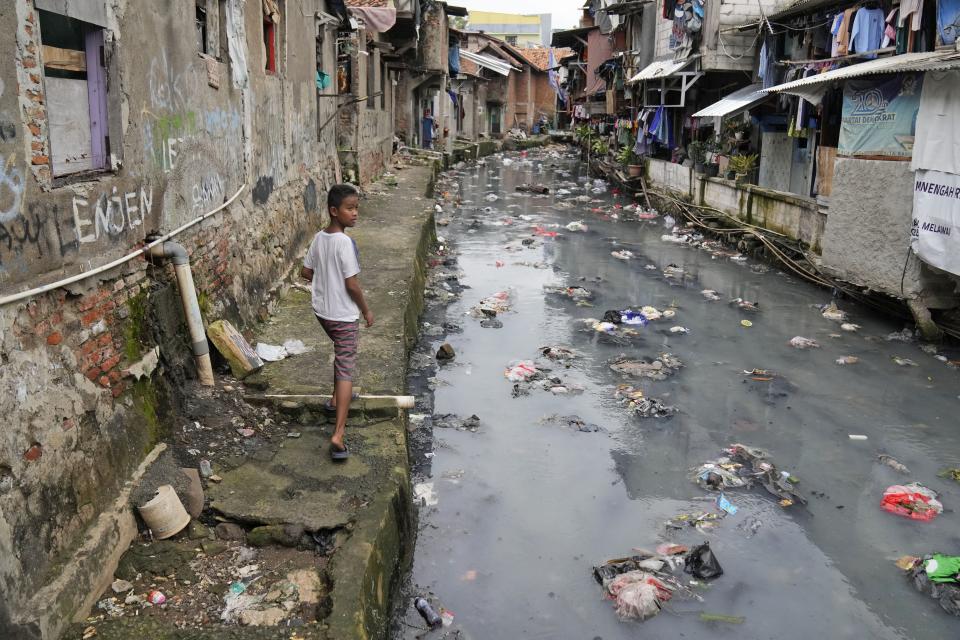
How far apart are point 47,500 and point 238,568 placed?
2.67 ft

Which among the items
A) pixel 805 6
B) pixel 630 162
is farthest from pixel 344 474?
pixel 630 162

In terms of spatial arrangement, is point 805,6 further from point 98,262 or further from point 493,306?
point 98,262

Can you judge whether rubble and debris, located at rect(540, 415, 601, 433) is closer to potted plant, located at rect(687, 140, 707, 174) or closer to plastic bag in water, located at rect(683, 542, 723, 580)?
plastic bag in water, located at rect(683, 542, 723, 580)

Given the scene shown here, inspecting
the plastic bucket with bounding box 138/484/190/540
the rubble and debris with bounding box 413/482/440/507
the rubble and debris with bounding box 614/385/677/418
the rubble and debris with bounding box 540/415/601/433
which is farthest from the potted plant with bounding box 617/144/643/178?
the plastic bucket with bounding box 138/484/190/540

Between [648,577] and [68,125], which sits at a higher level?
[68,125]

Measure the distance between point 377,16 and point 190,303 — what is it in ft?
30.9

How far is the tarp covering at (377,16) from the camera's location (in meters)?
A: 12.2

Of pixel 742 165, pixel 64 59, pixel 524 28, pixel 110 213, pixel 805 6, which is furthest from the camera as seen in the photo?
pixel 524 28

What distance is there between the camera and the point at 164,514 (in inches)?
130

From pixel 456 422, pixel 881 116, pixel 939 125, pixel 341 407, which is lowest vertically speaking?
pixel 456 422

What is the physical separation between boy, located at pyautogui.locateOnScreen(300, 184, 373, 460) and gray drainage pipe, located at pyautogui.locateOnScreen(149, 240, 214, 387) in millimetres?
661

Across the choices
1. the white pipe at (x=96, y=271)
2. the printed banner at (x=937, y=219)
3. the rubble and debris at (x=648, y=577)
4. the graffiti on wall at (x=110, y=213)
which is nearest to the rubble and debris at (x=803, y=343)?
the printed banner at (x=937, y=219)

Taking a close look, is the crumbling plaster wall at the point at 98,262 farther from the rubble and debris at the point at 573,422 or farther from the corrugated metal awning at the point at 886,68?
the corrugated metal awning at the point at 886,68

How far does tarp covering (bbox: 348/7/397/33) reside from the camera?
12.2 metres
